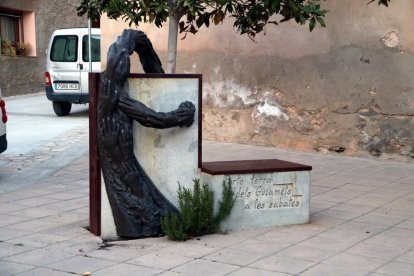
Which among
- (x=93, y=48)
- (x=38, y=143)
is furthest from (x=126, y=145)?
(x=93, y=48)

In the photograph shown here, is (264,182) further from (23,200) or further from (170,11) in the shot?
(23,200)

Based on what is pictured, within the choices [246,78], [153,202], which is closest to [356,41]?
[246,78]

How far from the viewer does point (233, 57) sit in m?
10.9

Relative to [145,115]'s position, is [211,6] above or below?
above

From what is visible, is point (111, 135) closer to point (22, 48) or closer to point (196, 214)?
point (196, 214)

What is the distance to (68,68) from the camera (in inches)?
615

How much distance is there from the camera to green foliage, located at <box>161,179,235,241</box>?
5.32 m

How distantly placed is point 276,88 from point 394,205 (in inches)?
159

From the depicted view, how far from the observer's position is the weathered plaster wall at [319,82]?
9312mm

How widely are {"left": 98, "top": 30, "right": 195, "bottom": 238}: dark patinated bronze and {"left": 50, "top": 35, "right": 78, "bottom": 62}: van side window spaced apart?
10.7m

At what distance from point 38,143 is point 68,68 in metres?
4.51

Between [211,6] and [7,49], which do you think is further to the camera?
[7,49]

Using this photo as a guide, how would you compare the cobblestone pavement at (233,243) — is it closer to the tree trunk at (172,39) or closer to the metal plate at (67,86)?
the tree trunk at (172,39)

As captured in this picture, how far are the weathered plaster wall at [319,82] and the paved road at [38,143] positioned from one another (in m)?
2.59
